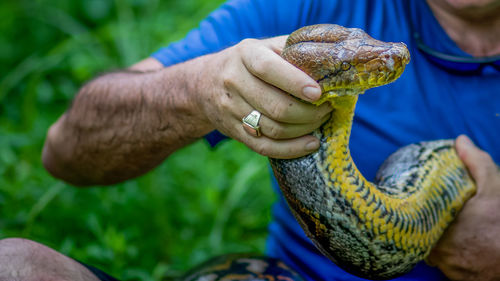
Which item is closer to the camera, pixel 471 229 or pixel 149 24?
pixel 471 229

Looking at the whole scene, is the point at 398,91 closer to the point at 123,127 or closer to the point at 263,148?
the point at 263,148

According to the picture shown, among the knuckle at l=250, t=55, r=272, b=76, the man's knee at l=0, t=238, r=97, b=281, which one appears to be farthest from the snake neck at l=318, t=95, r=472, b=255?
the man's knee at l=0, t=238, r=97, b=281

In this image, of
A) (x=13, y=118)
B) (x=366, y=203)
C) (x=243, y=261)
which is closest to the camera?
(x=366, y=203)

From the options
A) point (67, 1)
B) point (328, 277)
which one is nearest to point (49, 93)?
point (67, 1)

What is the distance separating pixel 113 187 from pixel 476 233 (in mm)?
2185

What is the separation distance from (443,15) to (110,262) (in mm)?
1957

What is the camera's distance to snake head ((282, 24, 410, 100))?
1.34 m

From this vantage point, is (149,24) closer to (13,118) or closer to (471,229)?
(13,118)

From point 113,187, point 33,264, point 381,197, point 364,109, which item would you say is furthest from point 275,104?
point 113,187

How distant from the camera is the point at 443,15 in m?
2.21

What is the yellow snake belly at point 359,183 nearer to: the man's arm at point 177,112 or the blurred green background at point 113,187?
the man's arm at point 177,112

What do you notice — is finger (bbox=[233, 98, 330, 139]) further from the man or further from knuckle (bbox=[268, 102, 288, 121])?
the man

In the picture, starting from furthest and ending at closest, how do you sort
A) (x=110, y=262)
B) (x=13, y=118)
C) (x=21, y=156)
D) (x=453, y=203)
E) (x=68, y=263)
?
(x=13, y=118), (x=21, y=156), (x=110, y=262), (x=453, y=203), (x=68, y=263)

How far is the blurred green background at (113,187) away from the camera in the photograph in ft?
9.32
